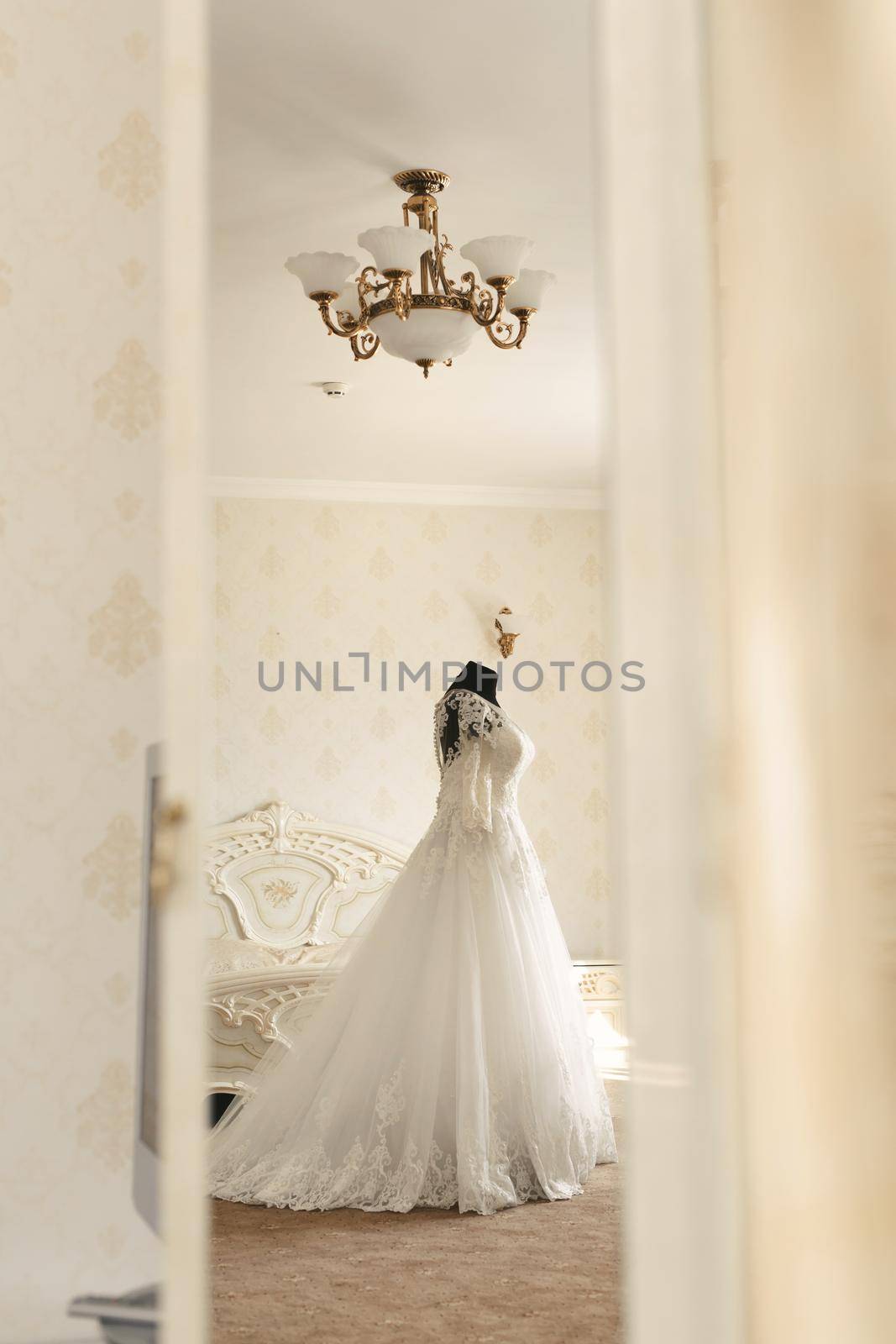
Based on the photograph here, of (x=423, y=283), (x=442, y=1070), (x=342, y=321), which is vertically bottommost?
(x=442, y=1070)

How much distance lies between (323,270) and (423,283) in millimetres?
392

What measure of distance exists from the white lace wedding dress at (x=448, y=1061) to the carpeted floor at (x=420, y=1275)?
10 cm

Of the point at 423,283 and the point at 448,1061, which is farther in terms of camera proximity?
the point at 448,1061

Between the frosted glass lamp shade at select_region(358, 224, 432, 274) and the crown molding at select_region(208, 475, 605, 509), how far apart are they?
3.23 m

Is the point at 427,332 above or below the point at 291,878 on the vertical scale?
above

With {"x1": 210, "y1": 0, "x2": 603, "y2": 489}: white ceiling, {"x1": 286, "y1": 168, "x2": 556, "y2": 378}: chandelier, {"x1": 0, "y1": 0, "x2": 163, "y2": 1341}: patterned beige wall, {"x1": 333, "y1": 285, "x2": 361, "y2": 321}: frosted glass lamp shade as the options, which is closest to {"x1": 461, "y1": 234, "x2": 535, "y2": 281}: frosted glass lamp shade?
{"x1": 286, "y1": 168, "x2": 556, "y2": 378}: chandelier

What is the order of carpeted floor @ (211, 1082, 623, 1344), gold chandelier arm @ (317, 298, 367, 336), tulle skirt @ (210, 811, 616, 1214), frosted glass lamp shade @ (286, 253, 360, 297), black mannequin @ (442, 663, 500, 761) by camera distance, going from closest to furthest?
carpeted floor @ (211, 1082, 623, 1344) → frosted glass lamp shade @ (286, 253, 360, 297) → gold chandelier arm @ (317, 298, 367, 336) → tulle skirt @ (210, 811, 616, 1214) → black mannequin @ (442, 663, 500, 761)

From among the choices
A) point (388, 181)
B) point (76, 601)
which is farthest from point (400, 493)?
point (76, 601)

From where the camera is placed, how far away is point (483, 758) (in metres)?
4.18

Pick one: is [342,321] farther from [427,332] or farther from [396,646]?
[396,646]

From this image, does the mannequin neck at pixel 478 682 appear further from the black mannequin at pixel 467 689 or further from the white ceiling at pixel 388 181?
the white ceiling at pixel 388 181

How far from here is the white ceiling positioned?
108 inches

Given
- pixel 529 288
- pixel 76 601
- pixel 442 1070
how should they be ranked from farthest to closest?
pixel 442 1070, pixel 529 288, pixel 76 601

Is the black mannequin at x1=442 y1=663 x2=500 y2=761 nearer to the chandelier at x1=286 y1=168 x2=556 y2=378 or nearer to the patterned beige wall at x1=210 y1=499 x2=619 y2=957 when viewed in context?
the chandelier at x1=286 y1=168 x2=556 y2=378
